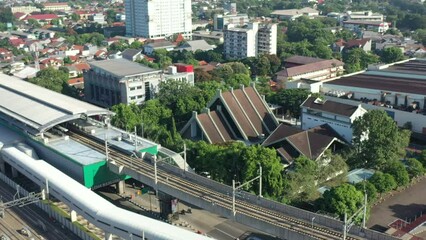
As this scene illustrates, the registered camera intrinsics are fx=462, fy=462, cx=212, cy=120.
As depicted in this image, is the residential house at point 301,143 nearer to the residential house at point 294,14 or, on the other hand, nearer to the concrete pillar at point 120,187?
the concrete pillar at point 120,187

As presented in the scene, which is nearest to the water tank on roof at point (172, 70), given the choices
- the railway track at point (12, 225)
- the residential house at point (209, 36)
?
the railway track at point (12, 225)

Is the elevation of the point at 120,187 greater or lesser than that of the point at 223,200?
lesser

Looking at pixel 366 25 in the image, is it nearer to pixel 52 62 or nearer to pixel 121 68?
pixel 52 62

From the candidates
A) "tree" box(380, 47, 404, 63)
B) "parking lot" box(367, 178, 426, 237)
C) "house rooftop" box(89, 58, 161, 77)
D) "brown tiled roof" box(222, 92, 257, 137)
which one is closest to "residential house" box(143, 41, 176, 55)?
"house rooftop" box(89, 58, 161, 77)

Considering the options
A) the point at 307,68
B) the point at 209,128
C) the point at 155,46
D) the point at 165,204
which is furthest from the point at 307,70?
the point at 165,204

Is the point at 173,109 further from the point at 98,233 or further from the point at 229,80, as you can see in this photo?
the point at 98,233

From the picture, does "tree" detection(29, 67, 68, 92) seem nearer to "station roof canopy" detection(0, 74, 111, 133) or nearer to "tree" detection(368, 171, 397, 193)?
"station roof canopy" detection(0, 74, 111, 133)
